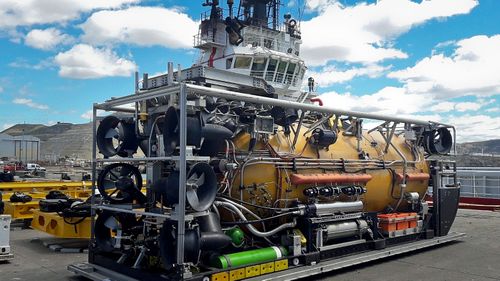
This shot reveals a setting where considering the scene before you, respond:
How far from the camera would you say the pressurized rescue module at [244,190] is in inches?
232

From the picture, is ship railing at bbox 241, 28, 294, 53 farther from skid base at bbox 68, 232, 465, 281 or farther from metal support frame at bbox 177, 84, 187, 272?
metal support frame at bbox 177, 84, 187, 272

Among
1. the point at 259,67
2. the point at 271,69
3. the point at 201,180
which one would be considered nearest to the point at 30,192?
the point at 201,180

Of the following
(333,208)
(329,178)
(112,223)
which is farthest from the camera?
(329,178)

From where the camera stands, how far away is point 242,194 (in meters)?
6.92

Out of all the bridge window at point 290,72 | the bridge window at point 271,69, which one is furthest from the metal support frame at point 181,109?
the bridge window at point 290,72

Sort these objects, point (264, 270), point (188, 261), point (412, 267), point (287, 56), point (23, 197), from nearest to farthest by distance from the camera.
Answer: point (188, 261), point (264, 270), point (412, 267), point (23, 197), point (287, 56)

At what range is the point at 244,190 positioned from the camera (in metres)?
6.96

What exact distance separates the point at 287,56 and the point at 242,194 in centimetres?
1838

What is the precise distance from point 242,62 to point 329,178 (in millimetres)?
16716

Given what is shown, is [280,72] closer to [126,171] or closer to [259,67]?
[259,67]

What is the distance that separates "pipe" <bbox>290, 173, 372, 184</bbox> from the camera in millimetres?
7395

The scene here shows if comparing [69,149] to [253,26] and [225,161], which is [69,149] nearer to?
[253,26]

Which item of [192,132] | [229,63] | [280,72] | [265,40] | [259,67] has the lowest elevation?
[192,132]

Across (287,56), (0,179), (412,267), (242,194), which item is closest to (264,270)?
(242,194)
